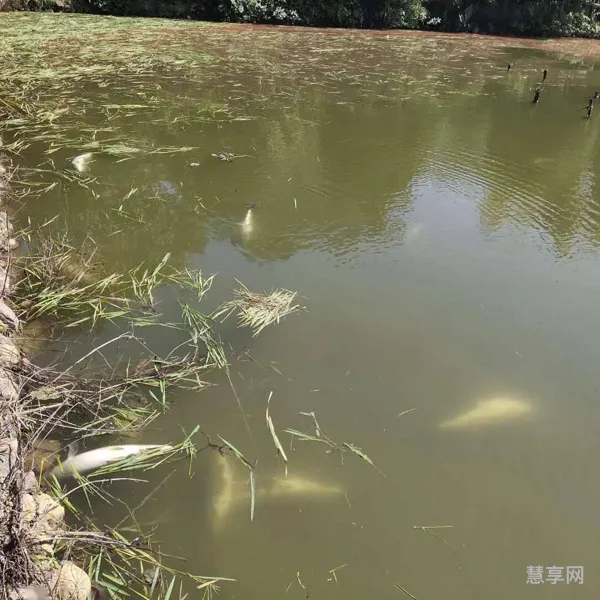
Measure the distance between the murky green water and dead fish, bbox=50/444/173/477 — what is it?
16 centimetres

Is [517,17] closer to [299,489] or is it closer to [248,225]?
[248,225]

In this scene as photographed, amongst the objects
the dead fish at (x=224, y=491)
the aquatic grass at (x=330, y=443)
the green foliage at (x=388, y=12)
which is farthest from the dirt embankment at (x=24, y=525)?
the green foliage at (x=388, y=12)

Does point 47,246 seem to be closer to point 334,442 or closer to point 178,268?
point 178,268

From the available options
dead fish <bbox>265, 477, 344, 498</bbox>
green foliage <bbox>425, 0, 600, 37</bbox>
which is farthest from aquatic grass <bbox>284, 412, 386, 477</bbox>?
green foliage <bbox>425, 0, 600, 37</bbox>

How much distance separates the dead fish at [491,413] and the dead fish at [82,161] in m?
4.63

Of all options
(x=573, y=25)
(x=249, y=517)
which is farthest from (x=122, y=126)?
(x=573, y=25)

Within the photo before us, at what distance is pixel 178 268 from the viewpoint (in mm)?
3951

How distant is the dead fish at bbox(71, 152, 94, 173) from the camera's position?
5.35 metres

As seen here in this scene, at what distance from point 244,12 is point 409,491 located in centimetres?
1743

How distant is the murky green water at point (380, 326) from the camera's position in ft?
7.18

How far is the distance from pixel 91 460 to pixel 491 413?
7.02ft

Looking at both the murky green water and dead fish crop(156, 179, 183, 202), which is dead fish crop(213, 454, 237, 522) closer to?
the murky green water

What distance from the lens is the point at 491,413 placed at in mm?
2809

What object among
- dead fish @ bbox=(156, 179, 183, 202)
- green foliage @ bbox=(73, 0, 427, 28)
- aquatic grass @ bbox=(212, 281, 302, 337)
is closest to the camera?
aquatic grass @ bbox=(212, 281, 302, 337)
